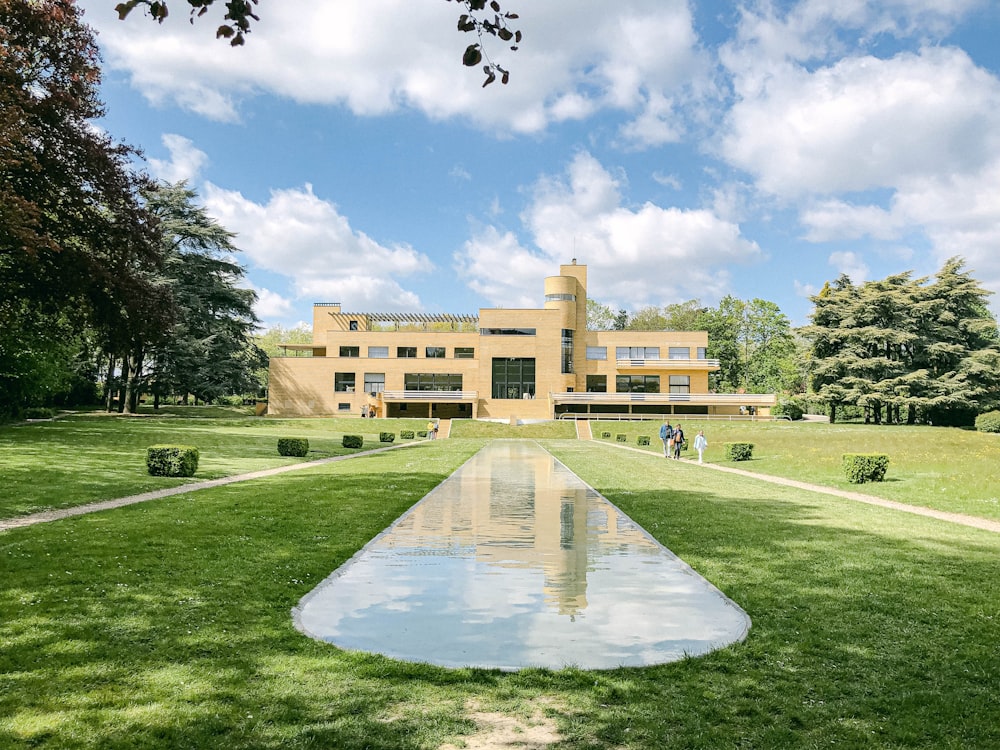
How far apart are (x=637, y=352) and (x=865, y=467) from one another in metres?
53.4

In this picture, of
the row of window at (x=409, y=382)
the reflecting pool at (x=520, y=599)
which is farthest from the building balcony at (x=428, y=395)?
the reflecting pool at (x=520, y=599)

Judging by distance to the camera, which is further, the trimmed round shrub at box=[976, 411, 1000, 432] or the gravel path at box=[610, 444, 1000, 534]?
the trimmed round shrub at box=[976, 411, 1000, 432]

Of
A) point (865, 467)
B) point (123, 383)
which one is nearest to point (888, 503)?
point (865, 467)

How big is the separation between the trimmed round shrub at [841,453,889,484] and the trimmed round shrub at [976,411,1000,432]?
36.8m

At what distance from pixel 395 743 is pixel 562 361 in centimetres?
6893

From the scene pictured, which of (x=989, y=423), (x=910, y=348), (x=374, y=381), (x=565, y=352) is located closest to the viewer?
(x=989, y=423)

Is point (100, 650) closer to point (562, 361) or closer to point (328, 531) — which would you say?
point (328, 531)

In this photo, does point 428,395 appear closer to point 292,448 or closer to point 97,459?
point 292,448

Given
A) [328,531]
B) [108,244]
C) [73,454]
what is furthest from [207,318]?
[328,531]

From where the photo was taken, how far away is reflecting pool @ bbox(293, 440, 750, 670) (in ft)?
17.7

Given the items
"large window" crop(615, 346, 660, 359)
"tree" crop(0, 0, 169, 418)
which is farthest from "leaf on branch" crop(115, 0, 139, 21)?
"large window" crop(615, 346, 660, 359)

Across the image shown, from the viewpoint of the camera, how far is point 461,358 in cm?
7175

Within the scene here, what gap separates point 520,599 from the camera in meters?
6.83

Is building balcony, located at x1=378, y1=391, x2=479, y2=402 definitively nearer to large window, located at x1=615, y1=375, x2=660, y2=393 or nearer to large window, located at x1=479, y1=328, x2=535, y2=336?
large window, located at x1=479, y1=328, x2=535, y2=336
